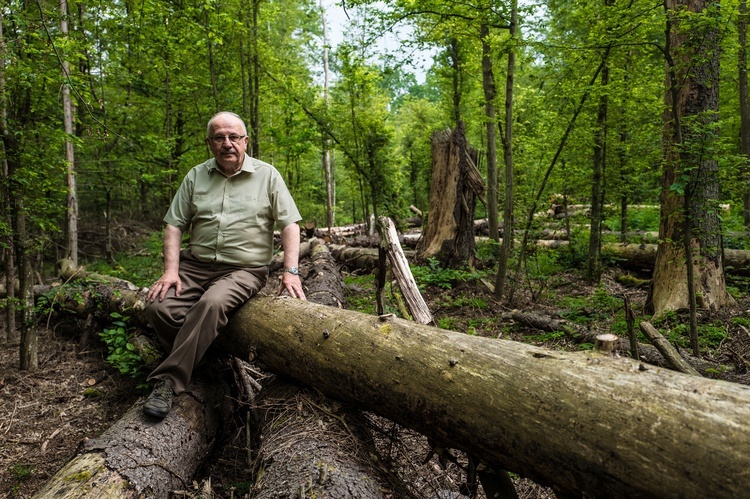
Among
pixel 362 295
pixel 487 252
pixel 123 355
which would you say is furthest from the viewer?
pixel 487 252

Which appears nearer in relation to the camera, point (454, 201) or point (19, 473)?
point (19, 473)

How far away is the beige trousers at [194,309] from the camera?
10.1 feet

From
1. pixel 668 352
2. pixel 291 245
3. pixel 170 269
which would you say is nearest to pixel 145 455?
pixel 170 269

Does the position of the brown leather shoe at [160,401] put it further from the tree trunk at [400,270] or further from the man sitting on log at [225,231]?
the tree trunk at [400,270]

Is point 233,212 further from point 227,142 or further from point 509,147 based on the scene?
point 509,147

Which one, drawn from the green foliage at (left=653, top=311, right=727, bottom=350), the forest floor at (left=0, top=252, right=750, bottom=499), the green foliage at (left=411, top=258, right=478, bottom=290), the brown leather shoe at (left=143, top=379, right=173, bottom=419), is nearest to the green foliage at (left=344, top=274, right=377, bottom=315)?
the forest floor at (left=0, top=252, right=750, bottom=499)

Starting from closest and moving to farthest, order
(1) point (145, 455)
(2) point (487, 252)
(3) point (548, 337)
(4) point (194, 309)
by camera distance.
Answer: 1. (1) point (145, 455)
2. (4) point (194, 309)
3. (3) point (548, 337)
4. (2) point (487, 252)

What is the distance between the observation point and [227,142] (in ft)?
11.7

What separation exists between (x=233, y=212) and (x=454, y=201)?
206 inches

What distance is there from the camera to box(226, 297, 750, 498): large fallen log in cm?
152

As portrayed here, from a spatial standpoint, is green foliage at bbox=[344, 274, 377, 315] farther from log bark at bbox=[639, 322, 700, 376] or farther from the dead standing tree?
log bark at bbox=[639, 322, 700, 376]

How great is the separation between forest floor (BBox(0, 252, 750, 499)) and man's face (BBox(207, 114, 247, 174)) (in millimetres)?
Result: 2263

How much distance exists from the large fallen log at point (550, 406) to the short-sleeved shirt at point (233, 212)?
1216mm

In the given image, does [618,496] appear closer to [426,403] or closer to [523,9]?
[426,403]
